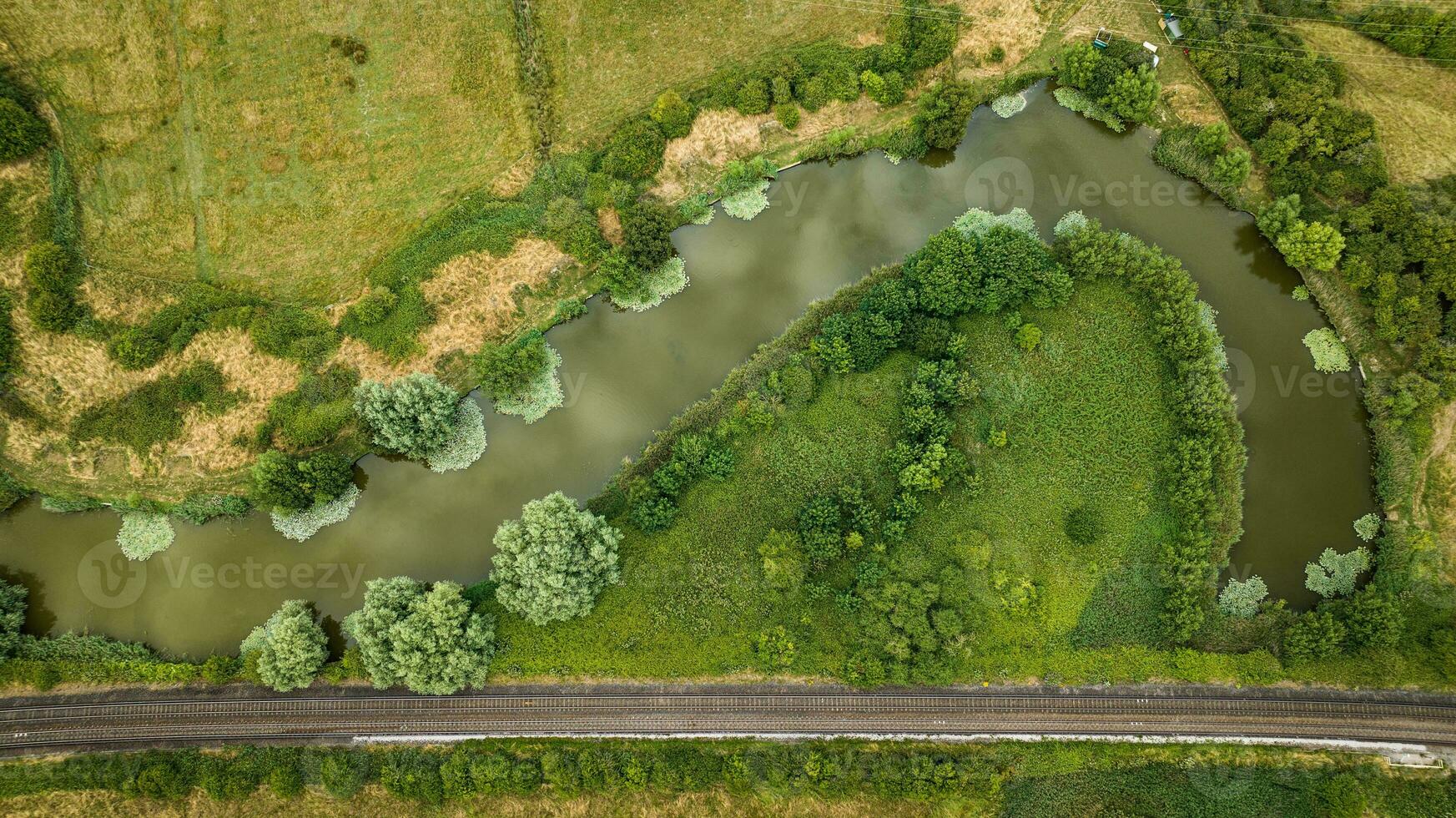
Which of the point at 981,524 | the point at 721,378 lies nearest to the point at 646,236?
the point at 721,378

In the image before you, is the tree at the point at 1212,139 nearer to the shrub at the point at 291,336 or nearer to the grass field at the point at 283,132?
the grass field at the point at 283,132

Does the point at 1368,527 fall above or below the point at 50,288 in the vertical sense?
below

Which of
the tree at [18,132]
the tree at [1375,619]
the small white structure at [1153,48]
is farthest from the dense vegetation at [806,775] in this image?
the small white structure at [1153,48]

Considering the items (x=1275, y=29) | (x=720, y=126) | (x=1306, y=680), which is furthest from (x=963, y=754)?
(x=1275, y=29)

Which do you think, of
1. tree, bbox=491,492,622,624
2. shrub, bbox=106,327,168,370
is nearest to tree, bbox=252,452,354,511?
shrub, bbox=106,327,168,370

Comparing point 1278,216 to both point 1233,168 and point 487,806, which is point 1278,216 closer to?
point 1233,168

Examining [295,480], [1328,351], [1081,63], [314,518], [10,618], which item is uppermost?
[1081,63]

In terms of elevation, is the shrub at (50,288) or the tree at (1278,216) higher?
the tree at (1278,216)

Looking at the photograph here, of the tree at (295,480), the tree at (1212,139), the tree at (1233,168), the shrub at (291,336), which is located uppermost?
the tree at (1212,139)
